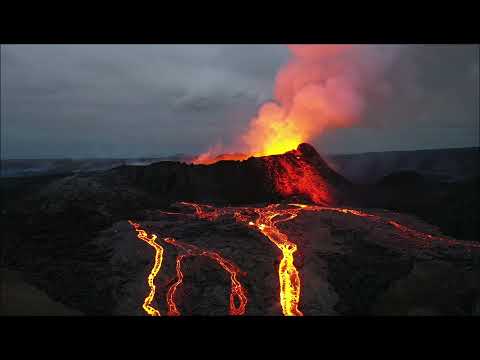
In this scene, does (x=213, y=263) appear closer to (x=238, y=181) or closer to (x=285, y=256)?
(x=285, y=256)

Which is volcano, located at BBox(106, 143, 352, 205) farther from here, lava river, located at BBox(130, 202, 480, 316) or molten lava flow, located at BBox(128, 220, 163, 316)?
molten lava flow, located at BBox(128, 220, 163, 316)

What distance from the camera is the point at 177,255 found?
808 inches

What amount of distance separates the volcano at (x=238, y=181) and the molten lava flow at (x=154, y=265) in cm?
1251

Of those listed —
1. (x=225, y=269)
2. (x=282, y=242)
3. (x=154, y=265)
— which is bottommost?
(x=225, y=269)

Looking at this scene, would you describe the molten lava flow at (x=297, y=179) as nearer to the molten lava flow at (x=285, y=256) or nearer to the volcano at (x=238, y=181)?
the volcano at (x=238, y=181)

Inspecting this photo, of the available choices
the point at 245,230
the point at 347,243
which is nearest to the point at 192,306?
the point at 245,230

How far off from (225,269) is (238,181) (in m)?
25.3

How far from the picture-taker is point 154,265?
19.1 meters

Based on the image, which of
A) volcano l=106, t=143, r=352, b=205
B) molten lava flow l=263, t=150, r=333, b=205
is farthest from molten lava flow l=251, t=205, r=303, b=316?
molten lava flow l=263, t=150, r=333, b=205

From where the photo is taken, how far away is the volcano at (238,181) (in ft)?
132

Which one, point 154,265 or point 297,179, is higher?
point 297,179

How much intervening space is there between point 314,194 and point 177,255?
26787 mm

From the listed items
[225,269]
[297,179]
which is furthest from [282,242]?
[297,179]
